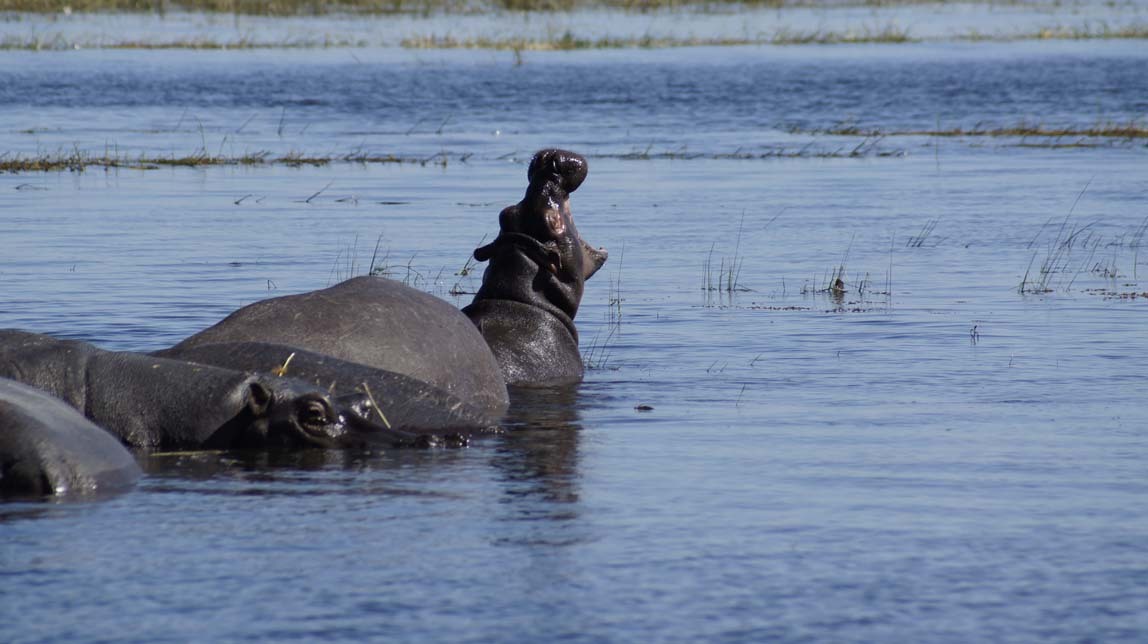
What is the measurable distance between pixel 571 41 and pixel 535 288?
44007 millimetres

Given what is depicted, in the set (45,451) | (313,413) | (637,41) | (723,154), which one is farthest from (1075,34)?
(45,451)

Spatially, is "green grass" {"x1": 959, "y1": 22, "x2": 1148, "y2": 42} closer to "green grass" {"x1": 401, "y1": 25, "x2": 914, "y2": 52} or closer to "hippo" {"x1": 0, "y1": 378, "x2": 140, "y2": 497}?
"green grass" {"x1": 401, "y1": 25, "x2": 914, "y2": 52}

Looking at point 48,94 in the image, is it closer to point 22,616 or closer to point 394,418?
point 394,418

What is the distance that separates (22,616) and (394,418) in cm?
304

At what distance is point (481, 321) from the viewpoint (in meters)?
10.8

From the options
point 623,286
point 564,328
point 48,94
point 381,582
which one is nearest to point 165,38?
point 48,94

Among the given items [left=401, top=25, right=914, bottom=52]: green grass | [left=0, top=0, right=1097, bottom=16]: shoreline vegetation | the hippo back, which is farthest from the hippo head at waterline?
[left=0, top=0, right=1097, bottom=16]: shoreline vegetation

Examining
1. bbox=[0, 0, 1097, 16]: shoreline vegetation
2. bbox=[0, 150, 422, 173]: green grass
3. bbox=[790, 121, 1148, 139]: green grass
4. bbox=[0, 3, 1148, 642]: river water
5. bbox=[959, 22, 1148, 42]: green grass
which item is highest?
bbox=[0, 0, 1097, 16]: shoreline vegetation

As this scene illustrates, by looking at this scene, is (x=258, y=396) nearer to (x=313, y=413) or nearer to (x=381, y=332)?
(x=313, y=413)

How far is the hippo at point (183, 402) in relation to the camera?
817cm

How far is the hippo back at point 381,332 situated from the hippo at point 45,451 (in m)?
1.51

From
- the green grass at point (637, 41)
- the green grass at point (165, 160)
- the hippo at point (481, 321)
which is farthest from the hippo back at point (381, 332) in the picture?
the green grass at point (637, 41)

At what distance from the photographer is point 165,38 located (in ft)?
186

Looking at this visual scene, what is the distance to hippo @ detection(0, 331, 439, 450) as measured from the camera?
26.8 ft
